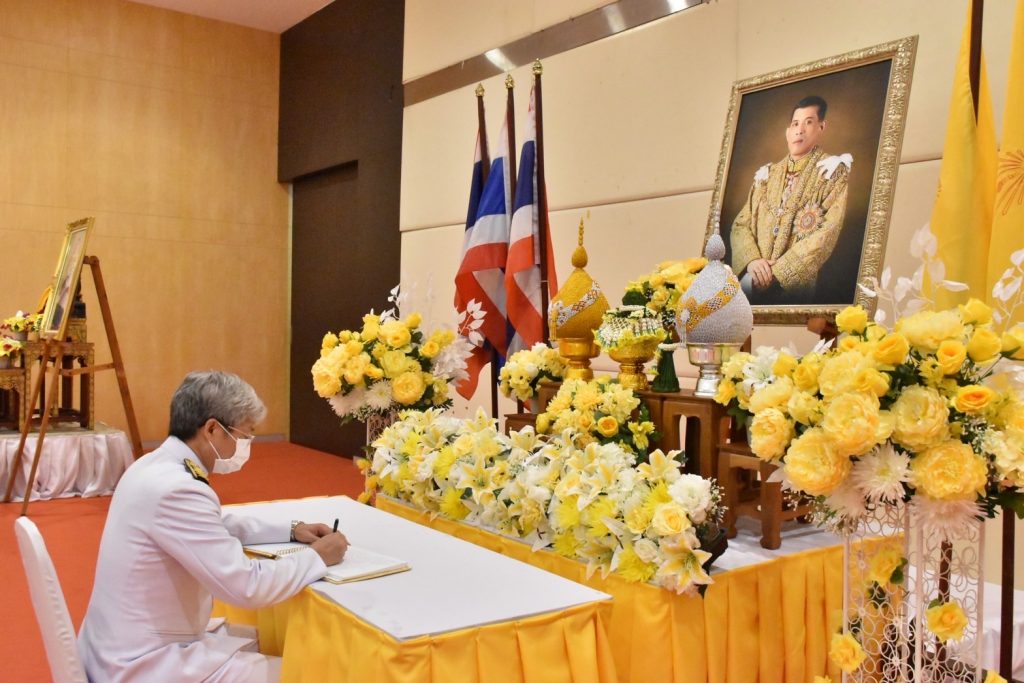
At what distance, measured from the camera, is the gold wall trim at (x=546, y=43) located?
5.25 metres

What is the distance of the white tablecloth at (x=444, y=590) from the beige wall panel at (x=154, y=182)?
24.0 ft

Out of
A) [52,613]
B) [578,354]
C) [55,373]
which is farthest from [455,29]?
[52,613]

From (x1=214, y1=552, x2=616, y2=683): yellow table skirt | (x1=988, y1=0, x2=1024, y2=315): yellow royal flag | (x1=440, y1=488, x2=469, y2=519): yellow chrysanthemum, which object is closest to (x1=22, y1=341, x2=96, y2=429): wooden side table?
(x1=440, y1=488, x2=469, y2=519): yellow chrysanthemum

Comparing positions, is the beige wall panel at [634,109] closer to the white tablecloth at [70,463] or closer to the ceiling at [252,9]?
the ceiling at [252,9]

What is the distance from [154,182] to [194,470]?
7.77 meters

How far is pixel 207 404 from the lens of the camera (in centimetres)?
217

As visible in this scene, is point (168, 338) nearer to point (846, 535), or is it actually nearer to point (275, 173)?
point (275, 173)

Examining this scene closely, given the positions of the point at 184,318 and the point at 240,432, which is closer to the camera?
the point at 240,432

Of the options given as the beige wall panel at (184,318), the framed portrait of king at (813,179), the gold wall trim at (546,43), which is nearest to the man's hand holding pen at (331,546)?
the framed portrait of king at (813,179)

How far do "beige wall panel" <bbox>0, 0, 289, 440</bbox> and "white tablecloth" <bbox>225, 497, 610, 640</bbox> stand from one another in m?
7.32

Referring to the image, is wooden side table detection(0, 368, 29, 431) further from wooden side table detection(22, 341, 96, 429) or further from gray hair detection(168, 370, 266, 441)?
gray hair detection(168, 370, 266, 441)

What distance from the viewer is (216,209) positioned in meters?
9.49

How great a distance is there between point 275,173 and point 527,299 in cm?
597

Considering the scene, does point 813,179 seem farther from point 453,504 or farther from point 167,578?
point 167,578
